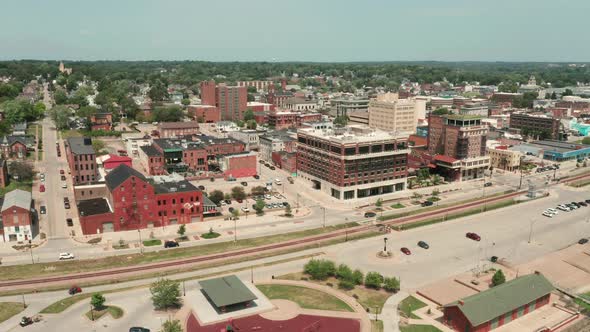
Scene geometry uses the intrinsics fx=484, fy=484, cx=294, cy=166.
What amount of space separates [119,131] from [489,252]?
6248 inches

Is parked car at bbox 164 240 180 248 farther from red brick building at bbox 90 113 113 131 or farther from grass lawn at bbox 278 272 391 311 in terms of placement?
red brick building at bbox 90 113 113 131

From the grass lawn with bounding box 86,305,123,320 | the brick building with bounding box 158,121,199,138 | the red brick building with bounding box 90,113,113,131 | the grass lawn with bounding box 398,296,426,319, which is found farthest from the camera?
the red brick building with bounding box 90,113,113,131

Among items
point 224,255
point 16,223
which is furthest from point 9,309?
point 224,255

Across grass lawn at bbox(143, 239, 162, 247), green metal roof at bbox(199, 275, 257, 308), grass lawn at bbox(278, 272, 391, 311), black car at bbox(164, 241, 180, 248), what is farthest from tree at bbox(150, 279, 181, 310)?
grass lawn at bbox(143, 239, 162, 247)

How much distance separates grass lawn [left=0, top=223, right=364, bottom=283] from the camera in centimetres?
7400

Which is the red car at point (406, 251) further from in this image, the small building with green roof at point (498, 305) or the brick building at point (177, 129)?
the brick building at point (177, 129)

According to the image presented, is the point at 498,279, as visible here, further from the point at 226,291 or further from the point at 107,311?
the point at 107,311

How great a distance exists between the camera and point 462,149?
454ft

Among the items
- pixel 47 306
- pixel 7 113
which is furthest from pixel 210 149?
pixel 7 113

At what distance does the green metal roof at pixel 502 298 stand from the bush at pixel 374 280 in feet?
36.2

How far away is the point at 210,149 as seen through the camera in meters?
149

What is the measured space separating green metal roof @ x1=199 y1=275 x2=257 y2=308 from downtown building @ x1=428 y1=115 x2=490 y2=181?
289ft

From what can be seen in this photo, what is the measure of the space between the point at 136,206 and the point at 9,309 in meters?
32.2

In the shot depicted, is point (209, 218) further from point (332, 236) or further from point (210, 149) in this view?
point (210, 149)
